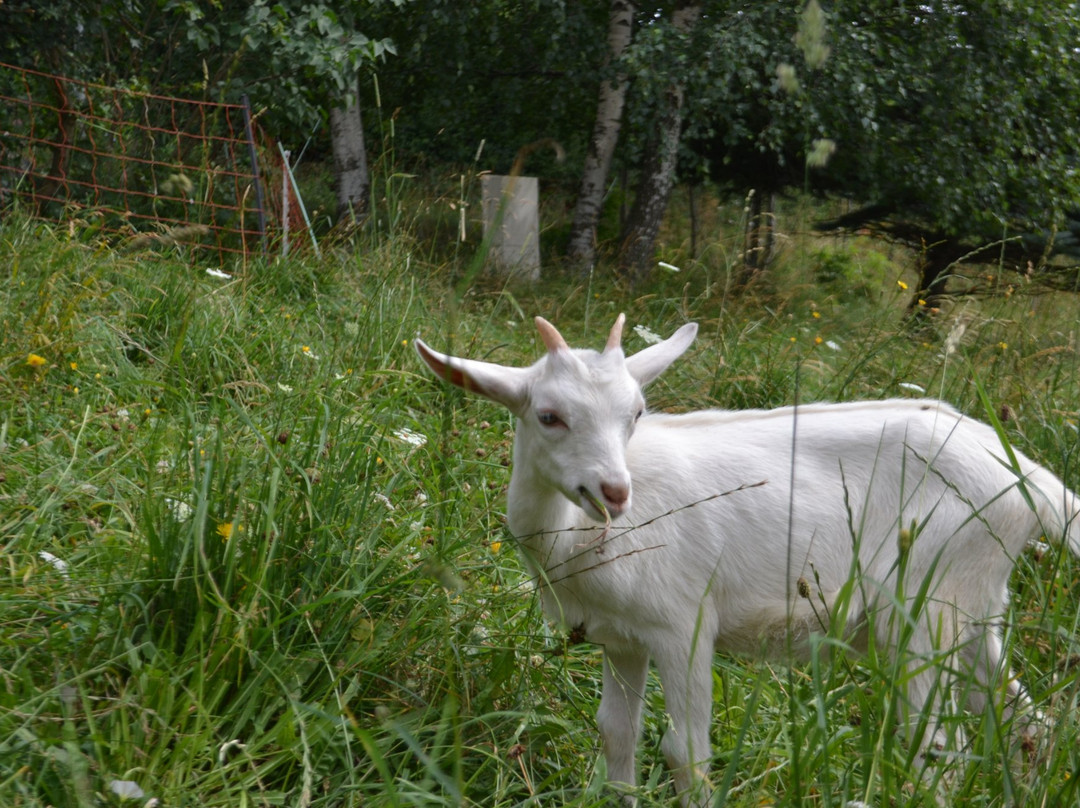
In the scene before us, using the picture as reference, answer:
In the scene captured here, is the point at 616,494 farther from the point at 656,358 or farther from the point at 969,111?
the point at 969,111

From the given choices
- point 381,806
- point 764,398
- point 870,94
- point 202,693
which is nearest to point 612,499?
point 381,806

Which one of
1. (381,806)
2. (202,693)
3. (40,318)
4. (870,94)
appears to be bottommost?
(381,806)

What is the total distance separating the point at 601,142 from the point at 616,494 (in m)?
9.05

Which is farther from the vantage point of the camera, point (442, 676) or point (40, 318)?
point (40, 318)

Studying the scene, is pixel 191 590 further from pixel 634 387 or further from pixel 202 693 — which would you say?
pixel 634 387

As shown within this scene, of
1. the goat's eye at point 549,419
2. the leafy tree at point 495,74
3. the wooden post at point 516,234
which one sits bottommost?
the wooden post at point 516,234

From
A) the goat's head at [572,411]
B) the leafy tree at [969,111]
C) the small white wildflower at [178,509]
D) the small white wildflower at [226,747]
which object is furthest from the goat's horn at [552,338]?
the leafy tree at [969,111]

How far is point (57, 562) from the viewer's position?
2666 millimetres

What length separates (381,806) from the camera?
211 cm

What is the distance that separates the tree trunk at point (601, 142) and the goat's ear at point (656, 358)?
7.30 meters

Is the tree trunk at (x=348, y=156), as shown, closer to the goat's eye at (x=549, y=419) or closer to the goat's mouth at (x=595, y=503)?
the goat's eye at (x=549, y=419)

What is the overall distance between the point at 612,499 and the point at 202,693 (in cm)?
101

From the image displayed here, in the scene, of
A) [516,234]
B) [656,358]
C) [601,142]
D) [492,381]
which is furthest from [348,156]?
[492,381]

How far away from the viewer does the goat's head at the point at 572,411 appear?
2379mm
